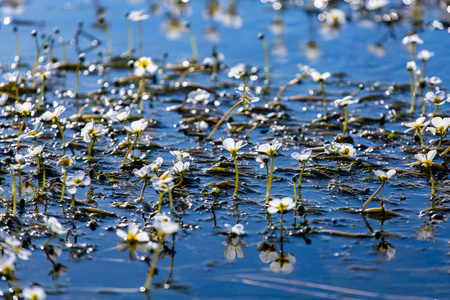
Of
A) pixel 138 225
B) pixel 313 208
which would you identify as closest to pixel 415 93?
pixel 313 208

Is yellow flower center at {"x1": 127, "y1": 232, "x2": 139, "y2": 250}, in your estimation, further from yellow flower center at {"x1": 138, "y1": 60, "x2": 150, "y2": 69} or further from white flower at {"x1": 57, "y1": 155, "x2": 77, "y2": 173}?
yellow flower center at {"x1": 138, "y1": 60, "x2": 150, "y2": 69}

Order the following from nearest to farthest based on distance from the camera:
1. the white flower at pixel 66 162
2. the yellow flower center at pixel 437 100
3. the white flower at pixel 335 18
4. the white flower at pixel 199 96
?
the white flower at pixel 66 162, the yellow flower center at pixel 437 100, the white flower at pixel 199 96, the white flower at pixel 335 18

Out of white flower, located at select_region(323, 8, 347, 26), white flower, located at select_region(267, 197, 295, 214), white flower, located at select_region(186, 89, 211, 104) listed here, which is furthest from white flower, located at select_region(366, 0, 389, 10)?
white flower, located at select_region(267, 197, 295, 214)

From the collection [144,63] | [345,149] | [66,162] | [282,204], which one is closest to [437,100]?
[345,149]

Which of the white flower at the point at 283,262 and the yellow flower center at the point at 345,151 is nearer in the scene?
the white flower at the point at 283,262

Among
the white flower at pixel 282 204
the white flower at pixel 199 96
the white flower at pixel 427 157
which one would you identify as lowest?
the white flower at pixel 282 204

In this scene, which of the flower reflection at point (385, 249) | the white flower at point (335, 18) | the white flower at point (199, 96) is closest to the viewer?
the flower reflection at point (385, 249)

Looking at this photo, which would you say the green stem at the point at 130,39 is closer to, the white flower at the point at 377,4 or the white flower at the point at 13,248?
the white flower at the point at 377,4

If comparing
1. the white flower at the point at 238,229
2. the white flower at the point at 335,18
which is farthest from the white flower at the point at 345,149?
the white flower at the point at 335,18
